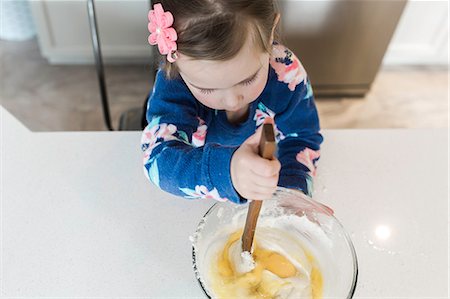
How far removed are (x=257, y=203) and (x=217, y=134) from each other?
34 centimetres

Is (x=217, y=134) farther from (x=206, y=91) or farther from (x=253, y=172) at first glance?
(x=253, y=172)

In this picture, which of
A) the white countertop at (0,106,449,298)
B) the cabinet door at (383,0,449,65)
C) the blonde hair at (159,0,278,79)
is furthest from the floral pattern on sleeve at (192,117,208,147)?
the cabinet door at (383,0,449,65)

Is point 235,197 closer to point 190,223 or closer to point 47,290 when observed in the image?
point 190,223

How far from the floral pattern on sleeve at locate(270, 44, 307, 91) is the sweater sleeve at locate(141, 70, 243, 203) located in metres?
0.16

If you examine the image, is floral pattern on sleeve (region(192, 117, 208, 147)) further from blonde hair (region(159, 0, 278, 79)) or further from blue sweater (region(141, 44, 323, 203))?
blonde hair (region(159, 0, 278, 79))

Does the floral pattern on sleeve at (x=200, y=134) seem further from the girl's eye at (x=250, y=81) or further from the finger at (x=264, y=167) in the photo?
the finger at (x=264, y=167)

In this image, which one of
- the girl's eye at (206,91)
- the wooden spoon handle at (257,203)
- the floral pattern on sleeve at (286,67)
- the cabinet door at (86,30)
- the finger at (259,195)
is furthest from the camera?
the cabinet door at (86,30)

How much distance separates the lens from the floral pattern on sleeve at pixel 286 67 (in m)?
0.81

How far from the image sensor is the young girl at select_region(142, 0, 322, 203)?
0.58m

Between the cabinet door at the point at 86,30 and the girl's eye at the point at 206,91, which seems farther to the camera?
the cabinet door at the point at 86,30

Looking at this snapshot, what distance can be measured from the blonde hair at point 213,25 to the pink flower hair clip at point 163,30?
2 cm

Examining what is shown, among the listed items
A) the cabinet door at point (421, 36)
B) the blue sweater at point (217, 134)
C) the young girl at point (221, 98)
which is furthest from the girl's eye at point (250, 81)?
the cabinet door at point (421, 36)

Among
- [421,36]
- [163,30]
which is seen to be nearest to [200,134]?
[163,30]

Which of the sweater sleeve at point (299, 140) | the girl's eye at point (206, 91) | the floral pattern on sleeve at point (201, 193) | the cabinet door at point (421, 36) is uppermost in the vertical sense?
the girl's eye at point (206, 91)
